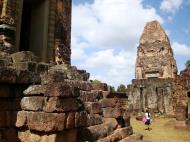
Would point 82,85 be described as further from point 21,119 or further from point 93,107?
point 21,119

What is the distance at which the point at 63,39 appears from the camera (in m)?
8.06

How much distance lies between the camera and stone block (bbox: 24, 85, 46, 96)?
402 cm

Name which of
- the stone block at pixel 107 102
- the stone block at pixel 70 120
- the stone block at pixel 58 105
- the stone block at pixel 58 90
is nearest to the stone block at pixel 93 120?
the stone block at pixel 107 102

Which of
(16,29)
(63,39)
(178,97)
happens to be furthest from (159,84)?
(16,29)

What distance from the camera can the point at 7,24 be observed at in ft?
20.9

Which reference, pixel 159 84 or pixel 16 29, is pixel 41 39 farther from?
pixel 159 84

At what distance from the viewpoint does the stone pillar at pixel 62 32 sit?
7776mm

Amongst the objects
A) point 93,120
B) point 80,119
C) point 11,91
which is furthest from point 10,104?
point 93,120

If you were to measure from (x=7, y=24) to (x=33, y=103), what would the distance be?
3.00 metres

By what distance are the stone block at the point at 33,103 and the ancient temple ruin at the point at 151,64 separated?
2211 centimetres

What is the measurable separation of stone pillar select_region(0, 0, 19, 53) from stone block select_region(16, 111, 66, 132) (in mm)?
2700

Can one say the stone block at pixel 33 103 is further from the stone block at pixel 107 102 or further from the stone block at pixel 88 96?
the stone block at pixel 107 102

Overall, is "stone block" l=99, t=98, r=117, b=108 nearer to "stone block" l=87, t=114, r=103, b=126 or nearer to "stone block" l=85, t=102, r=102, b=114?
"stone block" l=85, t=102, r=102, b=114

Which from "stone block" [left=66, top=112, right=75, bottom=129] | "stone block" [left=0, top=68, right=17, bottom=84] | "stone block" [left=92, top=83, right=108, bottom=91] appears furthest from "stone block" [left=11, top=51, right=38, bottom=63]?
"stone block" [left=92, top=83, right=108, bottom=91]
